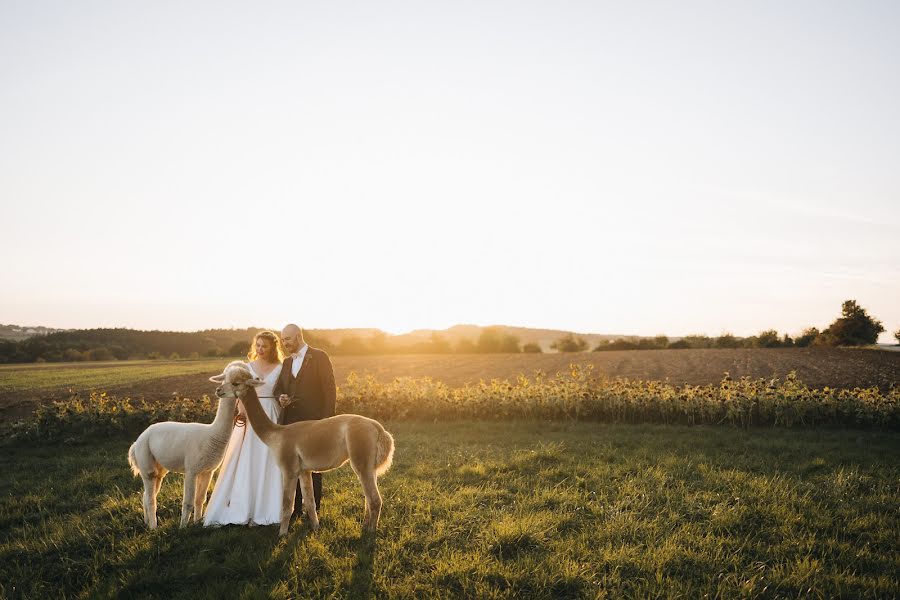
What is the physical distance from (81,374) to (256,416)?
2475 centimetres

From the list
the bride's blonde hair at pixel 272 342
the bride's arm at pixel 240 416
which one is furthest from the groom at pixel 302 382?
the bride's arm at pixel 240 416

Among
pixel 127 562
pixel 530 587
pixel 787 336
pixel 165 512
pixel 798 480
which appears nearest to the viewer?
pixel 530 587

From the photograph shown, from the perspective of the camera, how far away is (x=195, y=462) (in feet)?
20.5

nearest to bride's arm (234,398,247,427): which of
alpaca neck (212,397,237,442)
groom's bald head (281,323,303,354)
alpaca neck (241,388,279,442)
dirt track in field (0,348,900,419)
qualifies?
alpaca neck (212,397,237,442)

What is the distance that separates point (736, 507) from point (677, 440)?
542 cm

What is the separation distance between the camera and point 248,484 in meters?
6.73

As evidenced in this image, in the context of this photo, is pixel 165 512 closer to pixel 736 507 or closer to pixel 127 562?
pixel 127 562

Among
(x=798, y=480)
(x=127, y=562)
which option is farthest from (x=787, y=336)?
(x=127, y=562)

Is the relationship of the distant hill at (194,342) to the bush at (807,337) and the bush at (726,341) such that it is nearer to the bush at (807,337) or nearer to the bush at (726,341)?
the bush at (726,341)

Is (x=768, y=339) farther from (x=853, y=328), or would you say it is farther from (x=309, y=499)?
(x=309, y=499)

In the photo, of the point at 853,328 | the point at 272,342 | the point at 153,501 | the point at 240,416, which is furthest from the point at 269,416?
the point at 853,328

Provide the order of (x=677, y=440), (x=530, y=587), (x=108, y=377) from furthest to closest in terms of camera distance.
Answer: (x=108, y=377), (x=677, y=440), (x=530, y=587)

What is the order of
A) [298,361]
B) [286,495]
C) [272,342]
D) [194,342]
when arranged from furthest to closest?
[194,342], [272,342], [298,361], [286,495]

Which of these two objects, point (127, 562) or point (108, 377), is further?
point (108, 377)
